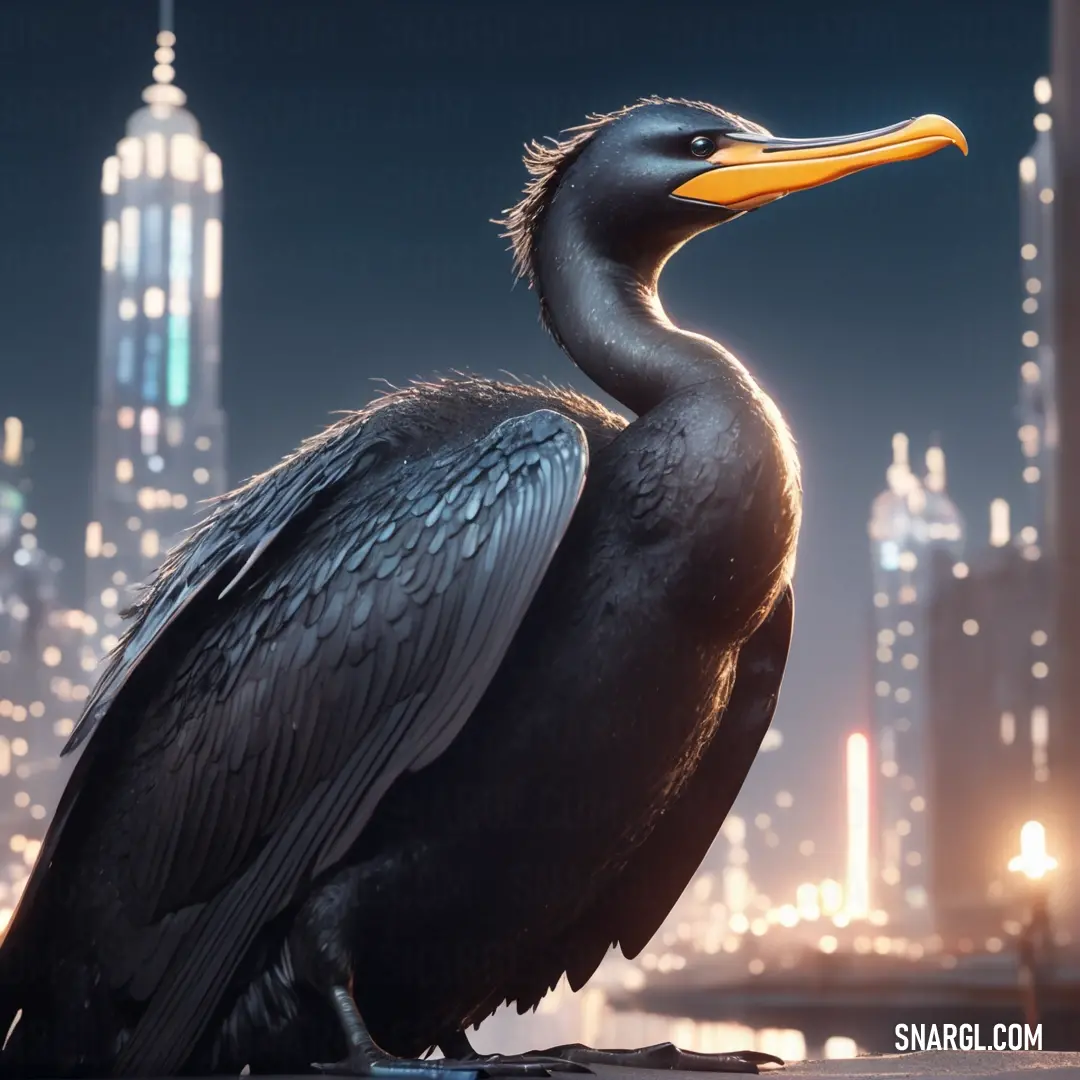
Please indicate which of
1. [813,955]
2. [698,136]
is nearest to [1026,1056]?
[698,136]

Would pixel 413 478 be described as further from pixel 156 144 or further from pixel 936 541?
pixel 936 541

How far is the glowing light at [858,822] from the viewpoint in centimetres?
10019

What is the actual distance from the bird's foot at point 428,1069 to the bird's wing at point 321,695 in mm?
416

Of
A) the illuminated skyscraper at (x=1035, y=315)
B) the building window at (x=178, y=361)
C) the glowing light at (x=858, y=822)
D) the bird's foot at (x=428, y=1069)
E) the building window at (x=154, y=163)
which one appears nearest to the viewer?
the bird's foot at (x=428, y=1069)

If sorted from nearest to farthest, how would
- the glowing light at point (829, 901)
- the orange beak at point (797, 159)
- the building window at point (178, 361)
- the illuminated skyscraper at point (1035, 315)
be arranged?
the orange beak at point (797, 159) < the illuminated skyscraper at point (1035, 315) < the building window at point (178, 361) < the glowing light at point (829, 901)

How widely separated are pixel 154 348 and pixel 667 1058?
8037 centimetres

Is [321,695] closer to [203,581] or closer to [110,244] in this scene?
[203,581]

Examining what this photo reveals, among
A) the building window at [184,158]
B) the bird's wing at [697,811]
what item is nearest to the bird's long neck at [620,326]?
the bird's wing at [697,811]

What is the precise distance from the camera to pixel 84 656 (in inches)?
2990

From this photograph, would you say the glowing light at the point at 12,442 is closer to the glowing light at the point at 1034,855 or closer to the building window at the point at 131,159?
the building window at the point at 131,159

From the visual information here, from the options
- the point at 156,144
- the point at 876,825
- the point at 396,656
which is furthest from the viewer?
the point at 876,825

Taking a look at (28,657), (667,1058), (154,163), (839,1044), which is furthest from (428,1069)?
(154,163)

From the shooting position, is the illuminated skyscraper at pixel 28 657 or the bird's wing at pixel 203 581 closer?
the bird's wing at pixel 203 581

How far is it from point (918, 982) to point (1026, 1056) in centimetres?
2912
